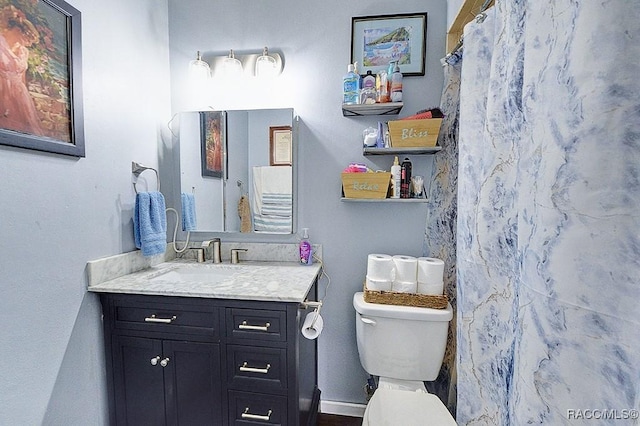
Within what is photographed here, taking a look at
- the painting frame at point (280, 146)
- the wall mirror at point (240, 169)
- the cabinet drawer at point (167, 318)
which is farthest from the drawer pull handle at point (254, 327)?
the painting frame at point (280, 146)

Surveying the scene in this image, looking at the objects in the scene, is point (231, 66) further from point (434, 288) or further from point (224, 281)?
point (434, 288)

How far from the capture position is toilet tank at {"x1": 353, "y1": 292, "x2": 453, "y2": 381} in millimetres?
1331

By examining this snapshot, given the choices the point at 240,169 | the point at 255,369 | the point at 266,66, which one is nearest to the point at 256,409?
the point at 255,369

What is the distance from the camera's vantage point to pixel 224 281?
1354 millimetres

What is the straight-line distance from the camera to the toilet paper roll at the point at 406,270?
1393 mm

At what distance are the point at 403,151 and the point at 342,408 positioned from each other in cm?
156

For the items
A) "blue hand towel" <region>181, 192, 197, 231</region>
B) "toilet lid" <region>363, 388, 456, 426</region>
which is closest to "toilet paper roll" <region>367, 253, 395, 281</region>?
"toilet lid" <region>363, 388, 456, 426</region>

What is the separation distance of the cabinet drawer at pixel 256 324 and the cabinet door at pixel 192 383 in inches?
4.7

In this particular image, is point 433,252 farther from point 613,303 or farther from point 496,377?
point 613,303

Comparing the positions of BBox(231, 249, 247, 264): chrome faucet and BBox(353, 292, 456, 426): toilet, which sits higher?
BBox(231, 249, 247, 264): chrome faucet

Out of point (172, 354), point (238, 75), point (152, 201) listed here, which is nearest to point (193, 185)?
point (152, 201)

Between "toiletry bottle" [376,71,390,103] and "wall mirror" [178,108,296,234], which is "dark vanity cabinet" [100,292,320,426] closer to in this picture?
"wall mirror" [178,108,296,234]

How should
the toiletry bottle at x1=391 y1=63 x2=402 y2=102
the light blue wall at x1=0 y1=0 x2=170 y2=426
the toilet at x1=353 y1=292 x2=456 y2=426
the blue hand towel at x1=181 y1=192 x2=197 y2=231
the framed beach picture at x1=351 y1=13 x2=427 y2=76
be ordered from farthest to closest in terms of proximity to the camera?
the blue hand towel at x1=181 y1=192 x2=197 y2=231
the framed beach picture at x1=351 y1=13 x2=427 y2=76
the toiletry bottle at x1=391 y1=63 x2=402 y2=102
the toilet at x1=353 y1=292 x2=456 y2=426
the light blue wall at x1=0 y1=0 x2=170 y2=426

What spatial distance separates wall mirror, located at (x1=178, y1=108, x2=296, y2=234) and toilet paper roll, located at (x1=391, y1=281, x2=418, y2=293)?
68cm
